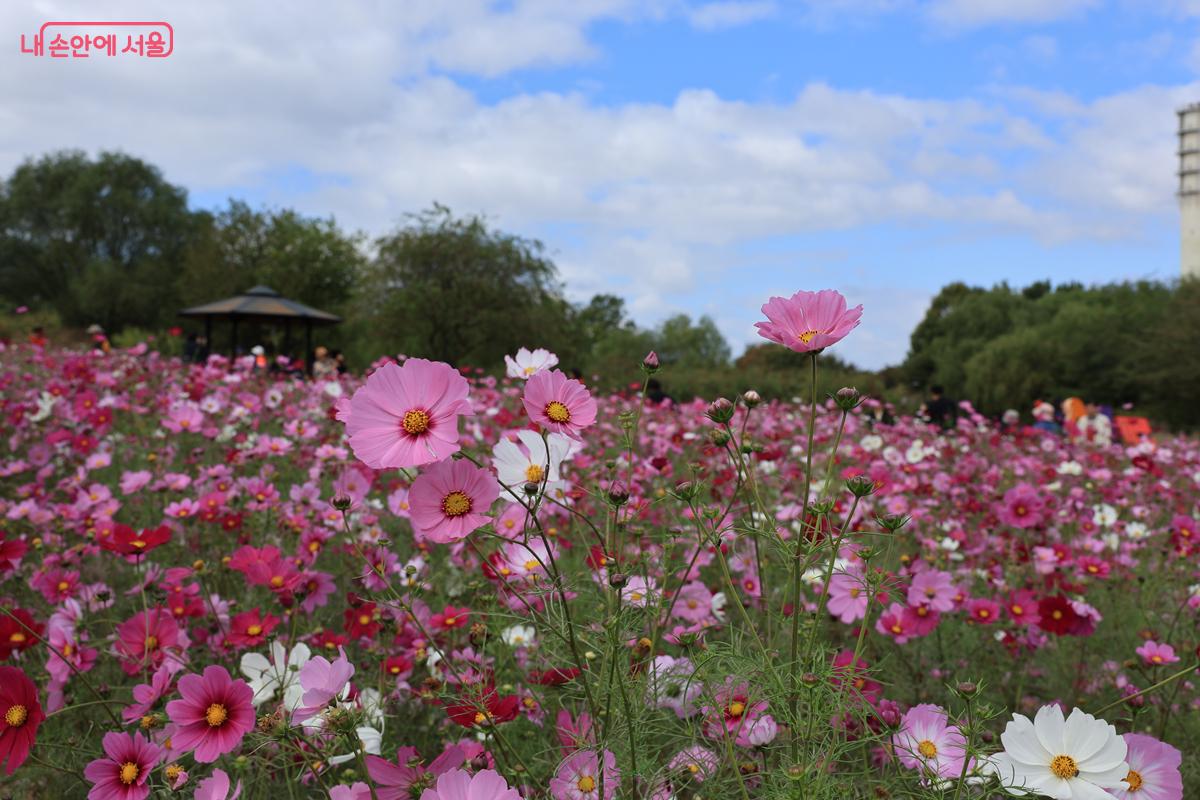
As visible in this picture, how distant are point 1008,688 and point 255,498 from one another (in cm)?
236

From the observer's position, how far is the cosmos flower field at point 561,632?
40.1 inches

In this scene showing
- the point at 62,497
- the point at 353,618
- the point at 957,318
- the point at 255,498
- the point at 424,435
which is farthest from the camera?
the point at 957,318

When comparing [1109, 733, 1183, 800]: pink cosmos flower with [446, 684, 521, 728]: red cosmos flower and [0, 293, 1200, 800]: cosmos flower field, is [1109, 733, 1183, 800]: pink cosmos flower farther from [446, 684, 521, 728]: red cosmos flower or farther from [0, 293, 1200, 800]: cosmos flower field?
[446, 684, 521, 728]: red cosmos flower

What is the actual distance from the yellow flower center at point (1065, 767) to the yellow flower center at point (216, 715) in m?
1.10

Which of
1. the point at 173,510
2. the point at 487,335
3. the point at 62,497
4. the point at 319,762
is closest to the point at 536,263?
the point at 487,335

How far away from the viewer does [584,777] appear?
1111mm

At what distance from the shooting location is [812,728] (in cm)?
105

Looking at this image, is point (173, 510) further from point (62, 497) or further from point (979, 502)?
point (979, 502)

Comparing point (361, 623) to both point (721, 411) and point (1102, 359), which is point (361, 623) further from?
point (1102, 359)

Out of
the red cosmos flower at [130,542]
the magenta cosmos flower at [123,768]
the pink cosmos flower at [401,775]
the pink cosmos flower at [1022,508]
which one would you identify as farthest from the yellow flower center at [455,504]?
the pink cosmos flower at [1022,508]

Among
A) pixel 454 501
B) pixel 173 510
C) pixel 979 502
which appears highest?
pixel 454 501

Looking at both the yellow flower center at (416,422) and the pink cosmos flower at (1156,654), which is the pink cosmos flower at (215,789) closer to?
the yellow flower center at (416,422)

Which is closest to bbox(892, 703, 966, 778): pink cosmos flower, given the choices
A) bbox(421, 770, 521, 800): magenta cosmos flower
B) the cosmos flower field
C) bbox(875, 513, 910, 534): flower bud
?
the cosmos flower field

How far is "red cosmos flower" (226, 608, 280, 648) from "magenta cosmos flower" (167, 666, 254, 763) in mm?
300
